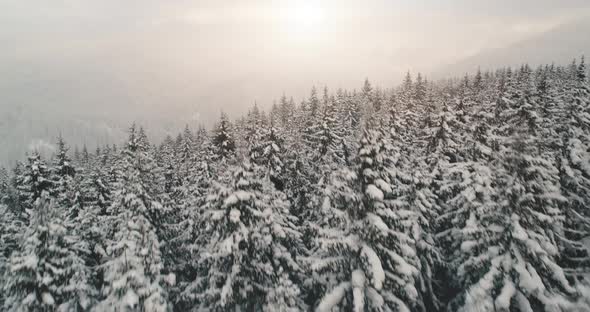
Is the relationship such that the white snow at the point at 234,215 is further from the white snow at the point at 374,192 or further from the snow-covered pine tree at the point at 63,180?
the snow-covered pine tree at the point at 63,180

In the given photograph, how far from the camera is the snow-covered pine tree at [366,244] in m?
13.2

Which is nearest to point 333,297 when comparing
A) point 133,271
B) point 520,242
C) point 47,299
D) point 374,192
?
point 374,192

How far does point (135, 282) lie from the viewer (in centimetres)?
1590

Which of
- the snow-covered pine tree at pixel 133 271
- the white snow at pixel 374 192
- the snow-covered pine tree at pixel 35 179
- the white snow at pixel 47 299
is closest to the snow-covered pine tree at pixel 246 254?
the snow-covered pine tree at pixel 133 271

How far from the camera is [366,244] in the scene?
1376cm

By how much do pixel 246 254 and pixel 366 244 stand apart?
6.38 metres

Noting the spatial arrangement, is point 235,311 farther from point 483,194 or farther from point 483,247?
point 483,194

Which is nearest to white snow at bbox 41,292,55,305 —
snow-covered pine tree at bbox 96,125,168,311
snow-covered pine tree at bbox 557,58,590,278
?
snow-covered pine tree at bbox 96,125,168,311

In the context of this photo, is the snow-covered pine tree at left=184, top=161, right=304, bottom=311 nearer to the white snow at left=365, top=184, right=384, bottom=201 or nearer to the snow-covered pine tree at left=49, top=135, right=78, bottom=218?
the white snow at left=365, top=184, right=384, bottom=201

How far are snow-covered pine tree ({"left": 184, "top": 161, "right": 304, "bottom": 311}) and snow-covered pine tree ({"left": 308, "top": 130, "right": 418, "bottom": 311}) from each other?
298cm

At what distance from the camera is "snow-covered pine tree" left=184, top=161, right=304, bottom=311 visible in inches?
655

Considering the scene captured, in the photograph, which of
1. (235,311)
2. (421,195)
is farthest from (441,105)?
(235,311)

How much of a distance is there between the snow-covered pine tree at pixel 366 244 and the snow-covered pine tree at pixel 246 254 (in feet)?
9.79

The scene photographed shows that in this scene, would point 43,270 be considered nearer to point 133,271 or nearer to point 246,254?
point 133,271
